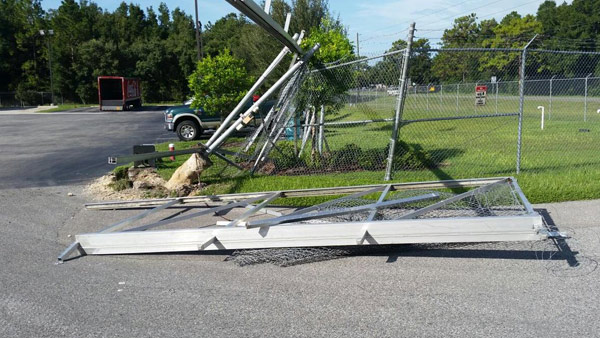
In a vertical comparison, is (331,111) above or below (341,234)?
above

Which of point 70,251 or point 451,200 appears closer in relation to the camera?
point 70,251

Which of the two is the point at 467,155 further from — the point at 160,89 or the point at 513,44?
the point at 160,89

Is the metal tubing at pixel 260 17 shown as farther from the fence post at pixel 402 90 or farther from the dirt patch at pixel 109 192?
the dirt patch at pixel 109 192

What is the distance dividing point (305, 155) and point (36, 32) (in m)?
62.6

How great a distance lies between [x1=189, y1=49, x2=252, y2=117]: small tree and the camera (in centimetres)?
1590

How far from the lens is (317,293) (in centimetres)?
489

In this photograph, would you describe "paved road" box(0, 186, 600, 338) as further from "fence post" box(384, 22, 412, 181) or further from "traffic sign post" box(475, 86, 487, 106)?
"traffic sign post" box(475, 86, 487, 106)

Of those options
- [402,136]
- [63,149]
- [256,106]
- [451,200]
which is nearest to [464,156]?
[402,136]

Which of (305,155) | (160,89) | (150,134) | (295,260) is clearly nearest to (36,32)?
(160,89)

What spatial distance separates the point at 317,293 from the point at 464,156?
324 inches

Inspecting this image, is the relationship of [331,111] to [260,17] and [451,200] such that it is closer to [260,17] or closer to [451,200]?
[260,17]

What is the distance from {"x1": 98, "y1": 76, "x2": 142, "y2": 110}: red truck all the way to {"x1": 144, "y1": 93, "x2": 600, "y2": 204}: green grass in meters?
29.7

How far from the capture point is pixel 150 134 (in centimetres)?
2377

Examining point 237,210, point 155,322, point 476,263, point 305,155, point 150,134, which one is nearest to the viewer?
point 155,322
